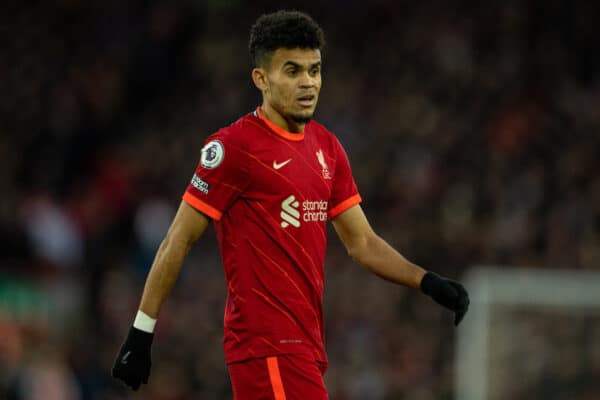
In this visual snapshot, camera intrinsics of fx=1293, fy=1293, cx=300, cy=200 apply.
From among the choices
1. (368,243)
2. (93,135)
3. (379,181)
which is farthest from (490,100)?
(368,243)

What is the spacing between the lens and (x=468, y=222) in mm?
13172

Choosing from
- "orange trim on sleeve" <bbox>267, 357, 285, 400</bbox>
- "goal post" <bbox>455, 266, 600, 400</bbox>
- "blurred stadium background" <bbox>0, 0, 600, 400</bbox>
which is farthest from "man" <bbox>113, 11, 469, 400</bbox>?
"goal post" <bbox>455, 266, 600, 400</bbox>

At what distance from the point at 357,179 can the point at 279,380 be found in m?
9.48

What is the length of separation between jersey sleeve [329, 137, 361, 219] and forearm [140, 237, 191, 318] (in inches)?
27.9

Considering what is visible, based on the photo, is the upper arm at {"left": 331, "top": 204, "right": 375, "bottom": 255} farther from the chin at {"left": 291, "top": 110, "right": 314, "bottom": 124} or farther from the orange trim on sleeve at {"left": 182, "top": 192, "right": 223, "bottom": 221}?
the orange trim on sleeve at {"left": 182, "top": 192, "right": 223, "bottom": 221}

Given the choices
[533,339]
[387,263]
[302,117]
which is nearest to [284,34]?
[302,117]

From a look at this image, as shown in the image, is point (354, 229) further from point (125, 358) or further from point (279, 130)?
point (125, 358)

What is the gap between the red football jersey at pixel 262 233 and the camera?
492 centimetres

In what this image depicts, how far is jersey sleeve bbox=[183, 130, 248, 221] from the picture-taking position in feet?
16.1

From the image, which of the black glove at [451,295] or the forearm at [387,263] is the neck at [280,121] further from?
the black glove at [451,295]

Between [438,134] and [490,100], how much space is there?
2.86ft

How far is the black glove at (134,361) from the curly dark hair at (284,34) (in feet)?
3.80

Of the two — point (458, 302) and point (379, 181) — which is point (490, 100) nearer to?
point (379, 181)

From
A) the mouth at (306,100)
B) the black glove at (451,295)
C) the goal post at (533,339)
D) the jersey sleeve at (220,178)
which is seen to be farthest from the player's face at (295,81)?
the goal post at (533,339)
